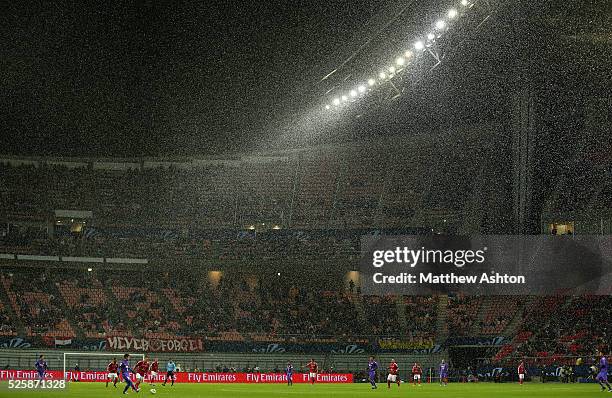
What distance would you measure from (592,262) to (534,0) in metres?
24.7

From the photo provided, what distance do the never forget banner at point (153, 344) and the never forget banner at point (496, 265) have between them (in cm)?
1453

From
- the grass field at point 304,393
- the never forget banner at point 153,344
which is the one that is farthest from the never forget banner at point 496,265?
the never forget banner at point 153,344

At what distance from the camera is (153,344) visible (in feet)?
217

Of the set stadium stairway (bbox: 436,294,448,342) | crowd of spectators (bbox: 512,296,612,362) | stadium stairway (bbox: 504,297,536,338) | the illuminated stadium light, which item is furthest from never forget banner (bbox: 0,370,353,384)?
the illuminated stadium light

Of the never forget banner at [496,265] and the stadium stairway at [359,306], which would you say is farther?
the stadium stairway at [359,306]

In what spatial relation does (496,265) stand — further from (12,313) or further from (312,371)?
(12,313)

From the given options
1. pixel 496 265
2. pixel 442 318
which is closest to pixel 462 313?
pixel 442 318

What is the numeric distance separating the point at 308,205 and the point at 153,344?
63.1ft

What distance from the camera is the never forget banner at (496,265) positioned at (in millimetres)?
60531

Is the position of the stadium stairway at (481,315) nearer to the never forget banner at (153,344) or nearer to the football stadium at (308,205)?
the football stadium at (308,205)

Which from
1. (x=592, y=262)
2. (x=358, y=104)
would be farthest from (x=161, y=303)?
(x=592, y=262)

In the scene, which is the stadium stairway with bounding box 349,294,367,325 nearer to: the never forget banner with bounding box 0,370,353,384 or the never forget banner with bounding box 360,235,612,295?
the never forget banner with bounding box 360,235,612,295

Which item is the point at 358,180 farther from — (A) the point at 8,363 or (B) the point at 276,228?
(A) the point at 8,363

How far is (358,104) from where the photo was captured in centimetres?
6544
